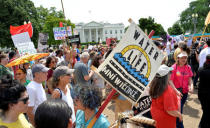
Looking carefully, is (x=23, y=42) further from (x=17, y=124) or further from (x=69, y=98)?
(x=17, y=124)

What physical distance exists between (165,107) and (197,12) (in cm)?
6795

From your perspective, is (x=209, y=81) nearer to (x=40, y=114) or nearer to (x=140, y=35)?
(x=140, y=35)

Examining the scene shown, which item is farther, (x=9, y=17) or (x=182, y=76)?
(x=9, y=17)

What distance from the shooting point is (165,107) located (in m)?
2.55

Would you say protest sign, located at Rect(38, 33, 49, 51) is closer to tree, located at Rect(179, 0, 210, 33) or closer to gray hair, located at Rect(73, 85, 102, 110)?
gray hair, located at Rect(73, 85, 102, 110)

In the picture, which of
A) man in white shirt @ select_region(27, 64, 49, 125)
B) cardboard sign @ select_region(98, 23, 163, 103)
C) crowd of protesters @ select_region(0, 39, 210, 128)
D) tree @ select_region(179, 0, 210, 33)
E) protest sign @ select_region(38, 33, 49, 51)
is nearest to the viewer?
crowd of protesters @ select_region(0, 39, 210, 128)

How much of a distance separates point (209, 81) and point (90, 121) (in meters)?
2.81

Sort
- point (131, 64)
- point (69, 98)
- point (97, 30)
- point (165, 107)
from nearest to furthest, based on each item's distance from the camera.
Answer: point (131, 64) → point (165, 107) → point (69, 98) → point (97, 30)

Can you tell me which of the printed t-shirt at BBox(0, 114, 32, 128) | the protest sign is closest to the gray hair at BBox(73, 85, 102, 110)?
the printed t-shirt at BBox(0, 114, 32, 128)

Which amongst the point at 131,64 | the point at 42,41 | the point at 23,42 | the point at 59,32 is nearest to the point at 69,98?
the point at 131,64

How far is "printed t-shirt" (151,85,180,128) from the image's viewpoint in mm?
2521

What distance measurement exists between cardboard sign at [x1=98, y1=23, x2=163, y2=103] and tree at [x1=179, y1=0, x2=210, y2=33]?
58.8 m

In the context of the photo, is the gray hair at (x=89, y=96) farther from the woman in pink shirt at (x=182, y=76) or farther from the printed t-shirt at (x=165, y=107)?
the woman in pink shirt at (x=182, y=76)

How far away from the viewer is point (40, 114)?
144 centimetres
